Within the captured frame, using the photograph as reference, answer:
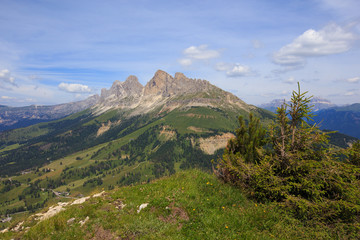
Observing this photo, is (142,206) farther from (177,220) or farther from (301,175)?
(301,175)

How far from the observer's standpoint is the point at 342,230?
10.5m

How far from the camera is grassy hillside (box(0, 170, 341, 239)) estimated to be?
10797mm

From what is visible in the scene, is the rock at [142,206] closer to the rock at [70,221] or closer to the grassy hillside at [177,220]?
the grassy hillside at [177,220]

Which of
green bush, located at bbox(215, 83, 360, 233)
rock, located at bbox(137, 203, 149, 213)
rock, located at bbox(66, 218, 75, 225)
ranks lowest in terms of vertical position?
rock, located at bbox(66, 218, 75, 225)

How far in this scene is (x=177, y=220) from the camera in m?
12.2

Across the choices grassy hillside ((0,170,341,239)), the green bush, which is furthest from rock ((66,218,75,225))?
the green bush

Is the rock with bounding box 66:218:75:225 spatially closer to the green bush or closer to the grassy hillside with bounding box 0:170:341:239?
the grassy hillside with bounding box 0:170:341:239

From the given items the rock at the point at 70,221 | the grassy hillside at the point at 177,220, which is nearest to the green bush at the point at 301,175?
the grassy hillside at the point at 177,220

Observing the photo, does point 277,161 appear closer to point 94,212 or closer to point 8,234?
point 94,212

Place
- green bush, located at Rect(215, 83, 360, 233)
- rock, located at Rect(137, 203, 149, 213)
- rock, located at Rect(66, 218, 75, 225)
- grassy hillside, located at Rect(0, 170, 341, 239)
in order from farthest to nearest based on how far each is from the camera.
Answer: rock, located at Rect(137, 203, 149, 213) < rock, located at Rect(66, 218, 75, 225) < green bush, located at Rect(215, 83, 360, 233) < grassy hillside, located at Rect(0, 170, 341, 239)

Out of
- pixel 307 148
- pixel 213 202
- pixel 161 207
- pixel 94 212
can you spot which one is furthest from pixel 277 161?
pixel 94 212

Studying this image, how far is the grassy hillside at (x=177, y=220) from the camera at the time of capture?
10.8 meters

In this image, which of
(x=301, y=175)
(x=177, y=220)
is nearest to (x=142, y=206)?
(x=177, y=220)

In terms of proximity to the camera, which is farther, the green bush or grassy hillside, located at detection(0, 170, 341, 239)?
the green bush
